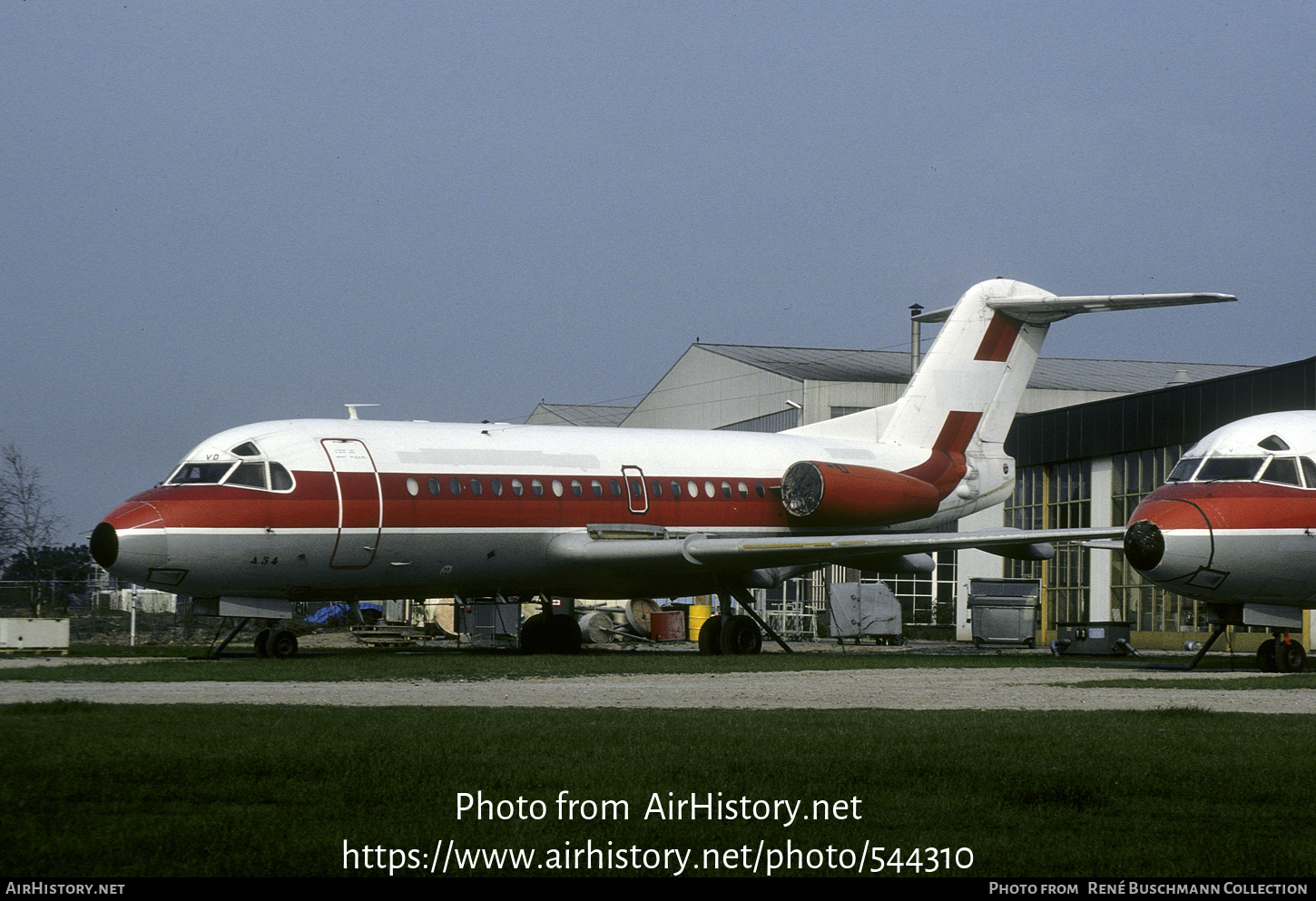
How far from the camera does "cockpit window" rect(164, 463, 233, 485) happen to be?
24.3 meters

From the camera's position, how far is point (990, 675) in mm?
21734

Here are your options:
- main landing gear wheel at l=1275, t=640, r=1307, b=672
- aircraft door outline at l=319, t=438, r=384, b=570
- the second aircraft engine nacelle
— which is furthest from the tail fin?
aircraft door outline at l=319, t=438, r=384, b=570

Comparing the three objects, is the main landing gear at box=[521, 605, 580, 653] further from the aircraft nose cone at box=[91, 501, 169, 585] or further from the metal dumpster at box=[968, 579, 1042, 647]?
the metal dumpster at box=[968, 579, 1042, 647]

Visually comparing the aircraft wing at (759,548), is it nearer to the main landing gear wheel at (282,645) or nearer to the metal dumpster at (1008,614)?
the main landing gear wheel at (282,645)

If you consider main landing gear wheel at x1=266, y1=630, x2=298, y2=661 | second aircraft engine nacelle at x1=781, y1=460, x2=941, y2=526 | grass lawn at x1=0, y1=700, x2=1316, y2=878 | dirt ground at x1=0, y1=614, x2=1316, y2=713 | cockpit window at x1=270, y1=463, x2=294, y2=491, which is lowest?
main landing gear wheel at x1=266, y1=630, x2=298, y2=661

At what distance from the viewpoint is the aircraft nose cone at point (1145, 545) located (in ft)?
74.3

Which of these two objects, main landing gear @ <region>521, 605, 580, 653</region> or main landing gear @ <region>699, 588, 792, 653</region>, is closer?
main landing gear @ <region>699, 588, 792, 653</region>

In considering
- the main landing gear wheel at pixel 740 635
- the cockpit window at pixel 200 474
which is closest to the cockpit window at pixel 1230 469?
the main landing gear wheel at pixel 740 635

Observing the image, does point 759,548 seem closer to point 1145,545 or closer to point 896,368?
point 1145,545

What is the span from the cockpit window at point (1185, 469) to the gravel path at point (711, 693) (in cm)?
432

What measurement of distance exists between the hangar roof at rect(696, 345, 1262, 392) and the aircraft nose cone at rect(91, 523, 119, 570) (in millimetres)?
37193

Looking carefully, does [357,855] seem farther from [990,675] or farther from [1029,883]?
[990,675]

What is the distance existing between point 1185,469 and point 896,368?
40090 mm

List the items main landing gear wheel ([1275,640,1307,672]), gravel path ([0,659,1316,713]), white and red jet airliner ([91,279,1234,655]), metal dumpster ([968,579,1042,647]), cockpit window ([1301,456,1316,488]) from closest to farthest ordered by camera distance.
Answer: gravel path ([0,659,1316,713]), cockpit window ([1301,456,1316,488]), main landing gear wheel ([1275,640,1307,672]), white and red jet airliner ([91,279,1234,655]), metal dumpster ([968,579,1042,647])
